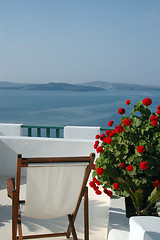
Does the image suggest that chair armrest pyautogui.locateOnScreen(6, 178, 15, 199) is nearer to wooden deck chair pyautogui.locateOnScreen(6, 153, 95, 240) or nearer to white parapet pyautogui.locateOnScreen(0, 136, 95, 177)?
wooden deck chair pyautogui.locateOnScreen(6, 153, 95, 240)

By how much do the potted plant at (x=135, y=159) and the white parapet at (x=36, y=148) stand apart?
55.9 inches

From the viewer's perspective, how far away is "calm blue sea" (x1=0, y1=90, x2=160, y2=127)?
2923 cm

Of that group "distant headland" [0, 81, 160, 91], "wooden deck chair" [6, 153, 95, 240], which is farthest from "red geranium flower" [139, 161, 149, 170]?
"distant headland" [0, 81, 160, 91]

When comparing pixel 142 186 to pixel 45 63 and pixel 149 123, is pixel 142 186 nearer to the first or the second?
pixel 149 123

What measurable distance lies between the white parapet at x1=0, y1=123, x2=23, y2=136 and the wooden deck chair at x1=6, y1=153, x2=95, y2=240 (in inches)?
195

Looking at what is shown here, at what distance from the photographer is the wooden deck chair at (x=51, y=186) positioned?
2205 mm

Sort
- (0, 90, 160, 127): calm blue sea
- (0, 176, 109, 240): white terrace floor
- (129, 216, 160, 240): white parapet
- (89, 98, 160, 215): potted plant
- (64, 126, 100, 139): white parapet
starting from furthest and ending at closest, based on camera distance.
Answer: (0, 90, 160, 127): calm blue sea → (64, 126, 100, 139): white parapet → (0, 176, 109, 240): white terrace floor → (89, 98, 160, 215): potted plant → (129, 216, 160, 240): white parapet

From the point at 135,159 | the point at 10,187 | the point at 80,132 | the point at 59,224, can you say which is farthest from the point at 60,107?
the point at 10,187

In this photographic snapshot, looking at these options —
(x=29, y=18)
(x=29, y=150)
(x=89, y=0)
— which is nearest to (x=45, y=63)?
(x=29, y=18)

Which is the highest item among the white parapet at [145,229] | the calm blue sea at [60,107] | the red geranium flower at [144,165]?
the white parapet at [145,229]

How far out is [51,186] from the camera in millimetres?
2309

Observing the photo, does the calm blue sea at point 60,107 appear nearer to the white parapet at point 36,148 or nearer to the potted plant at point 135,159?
the white parapet at point 36,148

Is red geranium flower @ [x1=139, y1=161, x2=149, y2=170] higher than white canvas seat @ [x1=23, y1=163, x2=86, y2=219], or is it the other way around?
red geranium flower @ [x1=139, y1=161, x2=149, y2=170]

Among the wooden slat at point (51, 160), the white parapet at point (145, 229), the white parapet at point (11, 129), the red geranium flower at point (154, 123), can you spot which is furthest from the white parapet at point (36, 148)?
the white parapet at point (145, 229)
